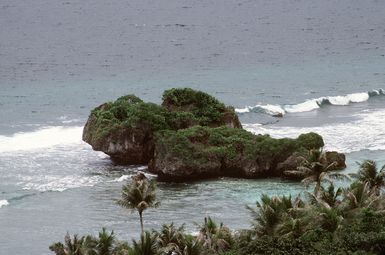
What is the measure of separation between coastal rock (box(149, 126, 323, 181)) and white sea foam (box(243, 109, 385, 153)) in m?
10.3

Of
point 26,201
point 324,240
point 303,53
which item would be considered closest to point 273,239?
point 324,240

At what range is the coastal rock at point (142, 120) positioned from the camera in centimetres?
8938

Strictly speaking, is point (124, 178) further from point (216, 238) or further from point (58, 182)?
point (216, 238)

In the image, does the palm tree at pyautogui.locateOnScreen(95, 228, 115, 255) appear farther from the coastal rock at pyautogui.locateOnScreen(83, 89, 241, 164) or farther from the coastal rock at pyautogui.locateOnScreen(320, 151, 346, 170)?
the coastal rock at pyautogui.locateOnScreen(320, 151, 346, 170)

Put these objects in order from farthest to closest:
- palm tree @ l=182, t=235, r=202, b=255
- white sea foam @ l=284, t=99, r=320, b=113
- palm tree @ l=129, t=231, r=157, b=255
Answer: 1. white sea foam @ l=284, t=99, r=320, b=113
2. palm tree @ l=182, t=235, r=202, b=255
3. palm tree @ l=129, t=231, r=157, b=255

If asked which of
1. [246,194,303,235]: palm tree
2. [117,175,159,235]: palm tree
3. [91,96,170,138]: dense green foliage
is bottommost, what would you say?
[246,194,303,235]: palm tree

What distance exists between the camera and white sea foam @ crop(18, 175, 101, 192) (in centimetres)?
8544

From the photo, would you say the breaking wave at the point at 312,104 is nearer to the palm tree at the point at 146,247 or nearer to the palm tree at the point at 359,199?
the palm tree at the point at 359,199

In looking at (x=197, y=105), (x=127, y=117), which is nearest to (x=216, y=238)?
(x=127, y=117)

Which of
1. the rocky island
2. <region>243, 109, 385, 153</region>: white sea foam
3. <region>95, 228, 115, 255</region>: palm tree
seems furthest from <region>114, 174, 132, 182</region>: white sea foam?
<region>95, 228, 115, 255</region>: palm tree

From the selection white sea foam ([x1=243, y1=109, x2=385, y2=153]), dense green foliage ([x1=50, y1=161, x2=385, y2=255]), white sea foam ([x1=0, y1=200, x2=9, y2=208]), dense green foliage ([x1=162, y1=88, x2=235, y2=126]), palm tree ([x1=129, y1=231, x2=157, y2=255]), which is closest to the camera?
palm tree ([x1=129, y1=231, x2=157, y2=255])

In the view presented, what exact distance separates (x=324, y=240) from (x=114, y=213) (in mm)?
25197

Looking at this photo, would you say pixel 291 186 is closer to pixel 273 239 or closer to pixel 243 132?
pixel 243 132

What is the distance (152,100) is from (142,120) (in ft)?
123
